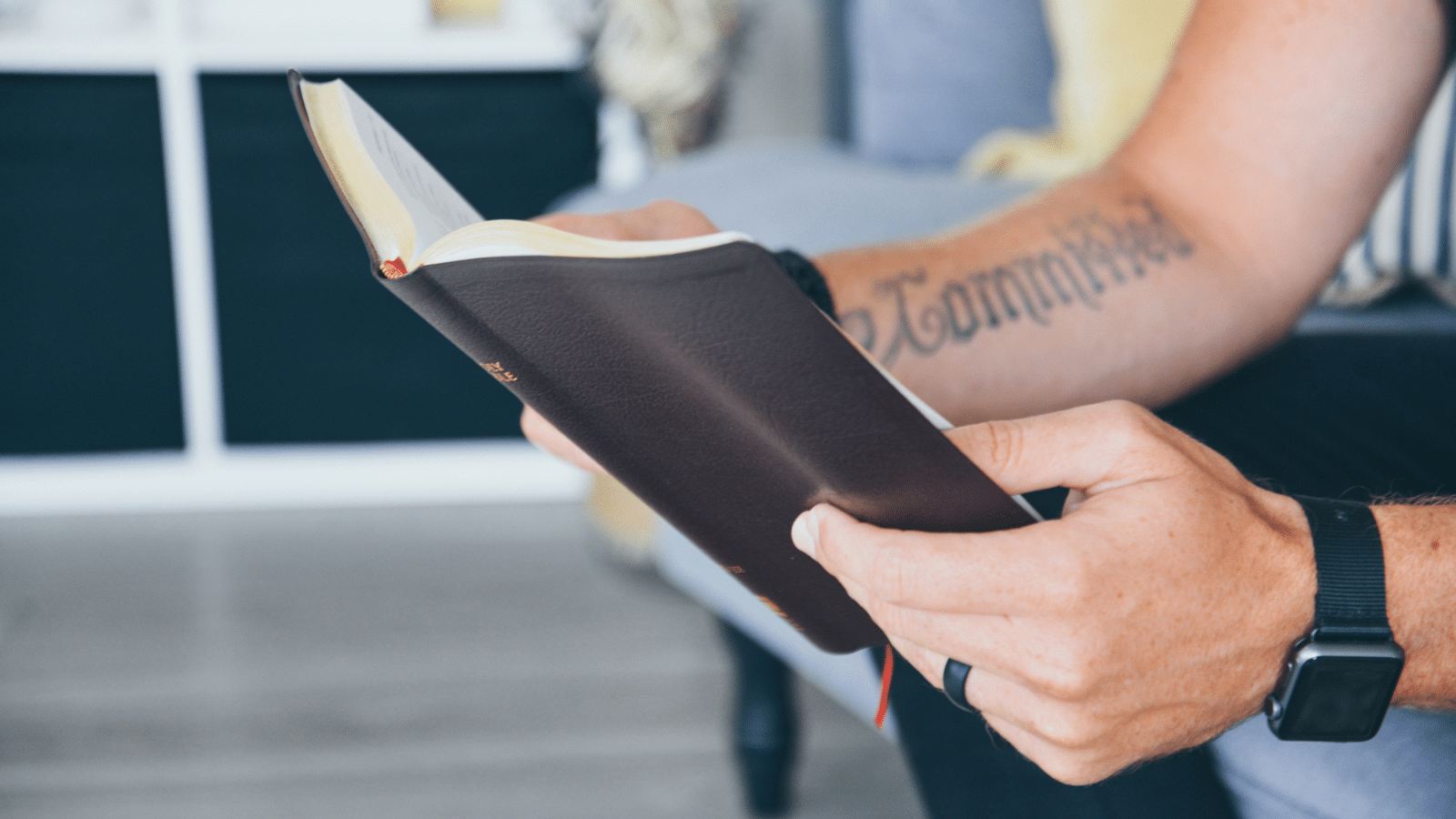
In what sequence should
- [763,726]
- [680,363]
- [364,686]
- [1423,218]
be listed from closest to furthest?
[680,363] → [1423,218] → [763,726] → [364,686]

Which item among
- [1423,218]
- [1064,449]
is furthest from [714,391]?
[1423,218]

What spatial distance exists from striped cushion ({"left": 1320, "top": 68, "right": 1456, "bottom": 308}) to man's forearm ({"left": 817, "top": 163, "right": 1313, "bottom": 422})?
25 centimetres

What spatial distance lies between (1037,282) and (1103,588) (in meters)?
0.28

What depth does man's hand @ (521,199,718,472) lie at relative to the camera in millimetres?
473

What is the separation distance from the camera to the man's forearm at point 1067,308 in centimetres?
57

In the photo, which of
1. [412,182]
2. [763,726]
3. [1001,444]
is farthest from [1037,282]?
[763,726]

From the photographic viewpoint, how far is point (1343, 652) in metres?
0.36

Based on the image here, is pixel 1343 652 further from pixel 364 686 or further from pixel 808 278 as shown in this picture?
pixel 364 686

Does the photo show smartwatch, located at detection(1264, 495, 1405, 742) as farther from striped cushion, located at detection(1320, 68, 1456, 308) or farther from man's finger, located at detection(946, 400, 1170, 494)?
striped cushion, located at detection(1320, 68, 1456, 308)

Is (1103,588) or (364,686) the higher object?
(1103,588)

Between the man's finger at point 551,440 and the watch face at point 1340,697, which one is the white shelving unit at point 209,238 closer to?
the man's finger at point 551,440

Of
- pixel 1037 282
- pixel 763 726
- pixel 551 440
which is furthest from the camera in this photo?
pixel 763 726

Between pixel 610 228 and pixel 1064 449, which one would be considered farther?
pixel 610 228

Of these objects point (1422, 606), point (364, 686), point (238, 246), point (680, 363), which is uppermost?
point (680, 363)
